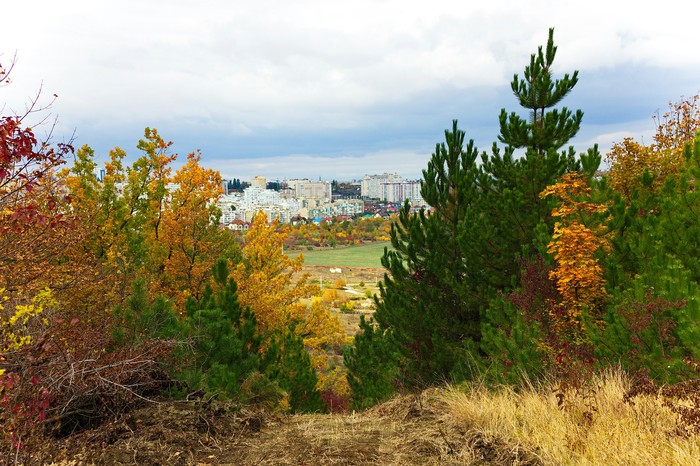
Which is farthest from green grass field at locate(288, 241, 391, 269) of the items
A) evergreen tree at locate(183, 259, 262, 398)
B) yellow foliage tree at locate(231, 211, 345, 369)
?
evergreen tree at locate(183, 259, 262, 398)

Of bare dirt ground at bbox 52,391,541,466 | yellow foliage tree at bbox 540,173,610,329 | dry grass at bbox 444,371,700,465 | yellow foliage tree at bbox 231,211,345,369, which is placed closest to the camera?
dry grass at bbox 444,371,700,465

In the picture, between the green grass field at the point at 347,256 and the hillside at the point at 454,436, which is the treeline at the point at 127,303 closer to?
the hillside at the point at 454,436

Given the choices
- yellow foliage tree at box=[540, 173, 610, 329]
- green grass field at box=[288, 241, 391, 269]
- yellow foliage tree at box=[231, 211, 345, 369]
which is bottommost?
green grass field at box=[288, 241, 391, 269]

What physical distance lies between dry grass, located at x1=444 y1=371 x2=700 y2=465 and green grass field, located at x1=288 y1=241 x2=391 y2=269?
92.1 metres

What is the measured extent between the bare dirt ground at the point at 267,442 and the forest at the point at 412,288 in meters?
0.42

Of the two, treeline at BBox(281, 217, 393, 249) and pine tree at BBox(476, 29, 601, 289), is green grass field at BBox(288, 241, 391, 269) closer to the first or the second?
treeline at BBox(281, 217, 393, 249)

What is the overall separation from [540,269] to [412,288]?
3926mm

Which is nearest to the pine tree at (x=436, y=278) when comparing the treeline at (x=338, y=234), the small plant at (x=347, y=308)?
the small plant at (x=347, y=308)

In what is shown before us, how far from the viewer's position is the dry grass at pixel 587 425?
361 centimetres

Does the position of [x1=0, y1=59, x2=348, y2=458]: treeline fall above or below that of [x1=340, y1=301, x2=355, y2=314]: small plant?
above

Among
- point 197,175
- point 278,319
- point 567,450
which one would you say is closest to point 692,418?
point 567,450

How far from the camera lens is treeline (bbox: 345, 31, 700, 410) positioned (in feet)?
20.4

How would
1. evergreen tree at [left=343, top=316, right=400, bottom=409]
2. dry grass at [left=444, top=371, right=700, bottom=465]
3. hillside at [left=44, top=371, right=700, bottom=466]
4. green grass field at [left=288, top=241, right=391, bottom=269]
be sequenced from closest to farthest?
1. dry grass at [left=444, top=371, right=700, bottom=465]
2. hillside at [left=44, top=371, right=700, bottom=466]
3. evergreen tree at [left=343, top=316, right=400, bottom=409]
4. green grass field at [left=288, top=241, right=391, bottom=269]

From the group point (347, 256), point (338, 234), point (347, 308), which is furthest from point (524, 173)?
point (338, 234)
